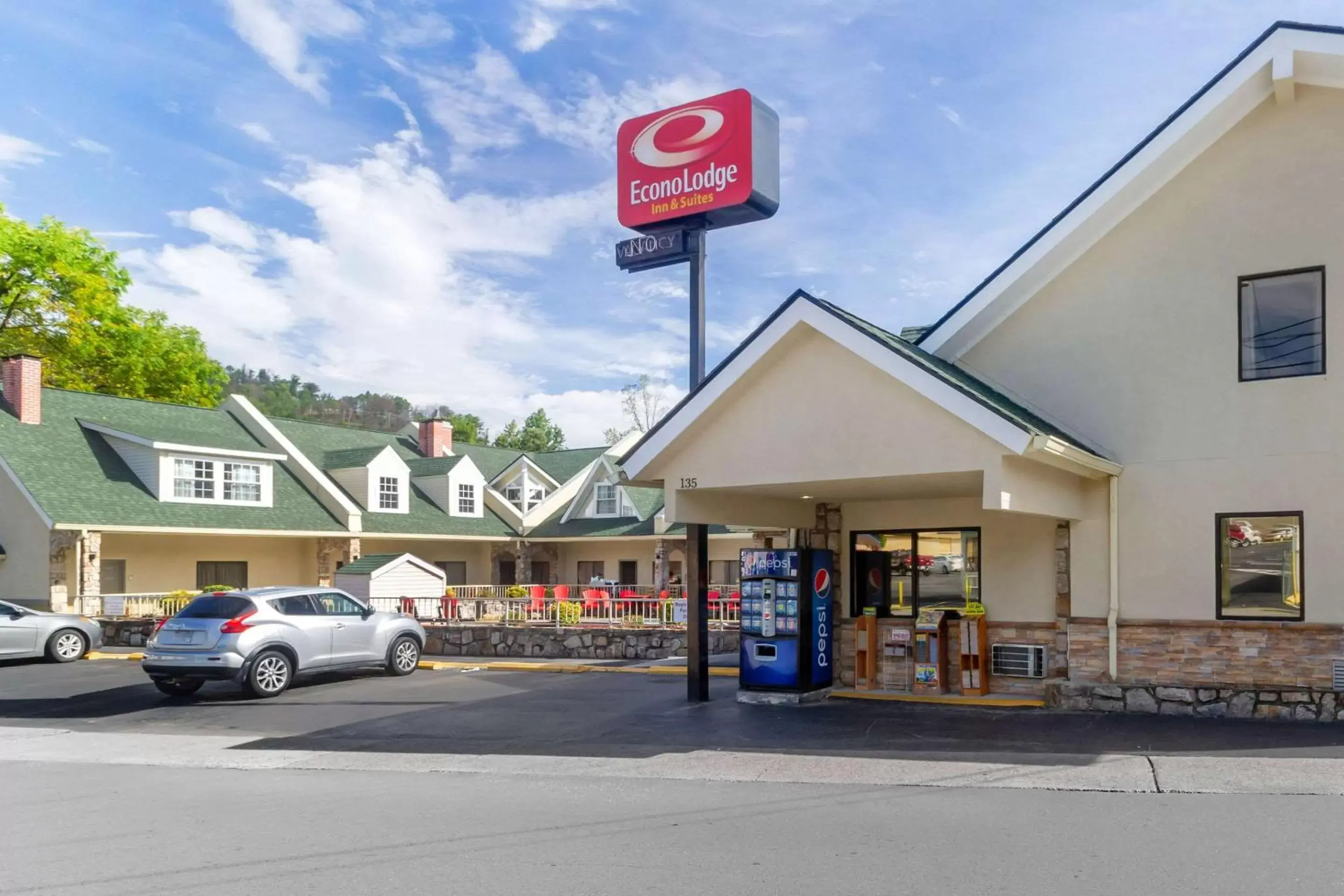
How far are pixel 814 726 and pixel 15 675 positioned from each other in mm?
15645

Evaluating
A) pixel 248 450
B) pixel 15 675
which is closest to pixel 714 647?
pixel 15 675

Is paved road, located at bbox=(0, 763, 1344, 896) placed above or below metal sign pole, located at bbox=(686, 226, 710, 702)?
below

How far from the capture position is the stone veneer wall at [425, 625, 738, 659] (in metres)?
21.6

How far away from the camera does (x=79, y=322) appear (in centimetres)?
4169

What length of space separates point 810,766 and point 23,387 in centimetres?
2697

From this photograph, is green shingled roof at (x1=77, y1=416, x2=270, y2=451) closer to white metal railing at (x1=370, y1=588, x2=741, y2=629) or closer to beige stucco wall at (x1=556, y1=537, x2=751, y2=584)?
white metal railing at (x1=370, y1=588, x2=741, y2=629)

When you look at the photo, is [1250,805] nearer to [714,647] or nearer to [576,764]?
[576,764]

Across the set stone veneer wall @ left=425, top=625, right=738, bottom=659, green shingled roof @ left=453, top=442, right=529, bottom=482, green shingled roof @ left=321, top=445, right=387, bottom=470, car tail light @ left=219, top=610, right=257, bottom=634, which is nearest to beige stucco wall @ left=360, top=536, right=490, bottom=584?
green shingled roof @ left=321, top=445, right=387, bottom=470

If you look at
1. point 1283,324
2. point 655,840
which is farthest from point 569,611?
point 655,840

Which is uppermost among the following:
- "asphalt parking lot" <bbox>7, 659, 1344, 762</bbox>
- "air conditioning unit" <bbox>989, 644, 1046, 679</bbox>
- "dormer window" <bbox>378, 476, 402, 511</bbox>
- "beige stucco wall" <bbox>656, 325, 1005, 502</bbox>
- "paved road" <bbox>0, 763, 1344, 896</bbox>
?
"beige stucco wall" <bbox>656, 325, 1005, 502</bbox>

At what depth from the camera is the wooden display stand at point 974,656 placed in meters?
14.2

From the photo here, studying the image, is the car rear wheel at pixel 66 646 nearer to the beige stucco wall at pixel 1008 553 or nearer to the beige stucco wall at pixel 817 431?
the beige stucco wall at pixel 817 431

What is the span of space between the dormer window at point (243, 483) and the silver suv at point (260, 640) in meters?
14.6

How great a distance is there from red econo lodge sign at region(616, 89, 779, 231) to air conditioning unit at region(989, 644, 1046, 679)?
891 cm
